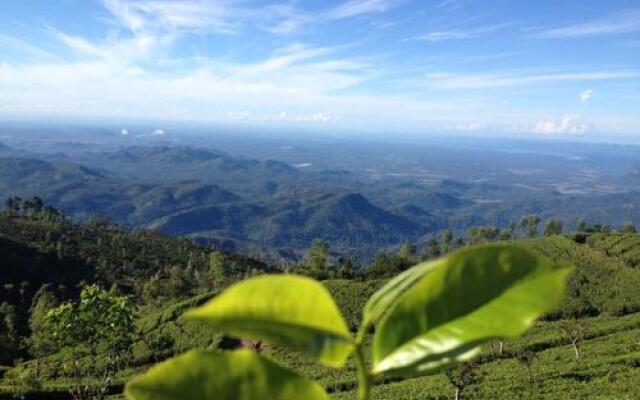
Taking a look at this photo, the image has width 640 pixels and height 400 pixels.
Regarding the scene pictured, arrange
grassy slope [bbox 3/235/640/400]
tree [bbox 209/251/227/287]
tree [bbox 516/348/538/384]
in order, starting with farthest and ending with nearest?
tree [bbox 209/251/227/287], tree [bbox 516/348/538/384], grassy slope [bbox 3/235/640/400]

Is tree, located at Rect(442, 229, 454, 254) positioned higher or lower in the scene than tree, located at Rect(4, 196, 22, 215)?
lower

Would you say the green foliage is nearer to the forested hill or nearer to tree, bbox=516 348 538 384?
the forested hill

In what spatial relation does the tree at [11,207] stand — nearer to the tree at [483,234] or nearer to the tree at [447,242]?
the tree at [447,242]

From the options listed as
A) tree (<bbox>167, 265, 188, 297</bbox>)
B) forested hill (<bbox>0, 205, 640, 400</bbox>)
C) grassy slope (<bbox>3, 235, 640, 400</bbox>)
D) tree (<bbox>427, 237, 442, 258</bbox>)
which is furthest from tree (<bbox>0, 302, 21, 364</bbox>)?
tree (<bbox>427, 237, 442, 258</bbox>)

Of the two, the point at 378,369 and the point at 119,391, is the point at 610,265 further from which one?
the point at 378,369

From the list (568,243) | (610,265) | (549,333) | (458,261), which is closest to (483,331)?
(458,261)

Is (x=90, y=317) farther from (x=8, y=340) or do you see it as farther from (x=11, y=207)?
(x=11, y=207)

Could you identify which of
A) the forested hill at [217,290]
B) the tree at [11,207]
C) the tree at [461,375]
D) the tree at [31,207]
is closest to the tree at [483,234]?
the forested hill at [217,290]
